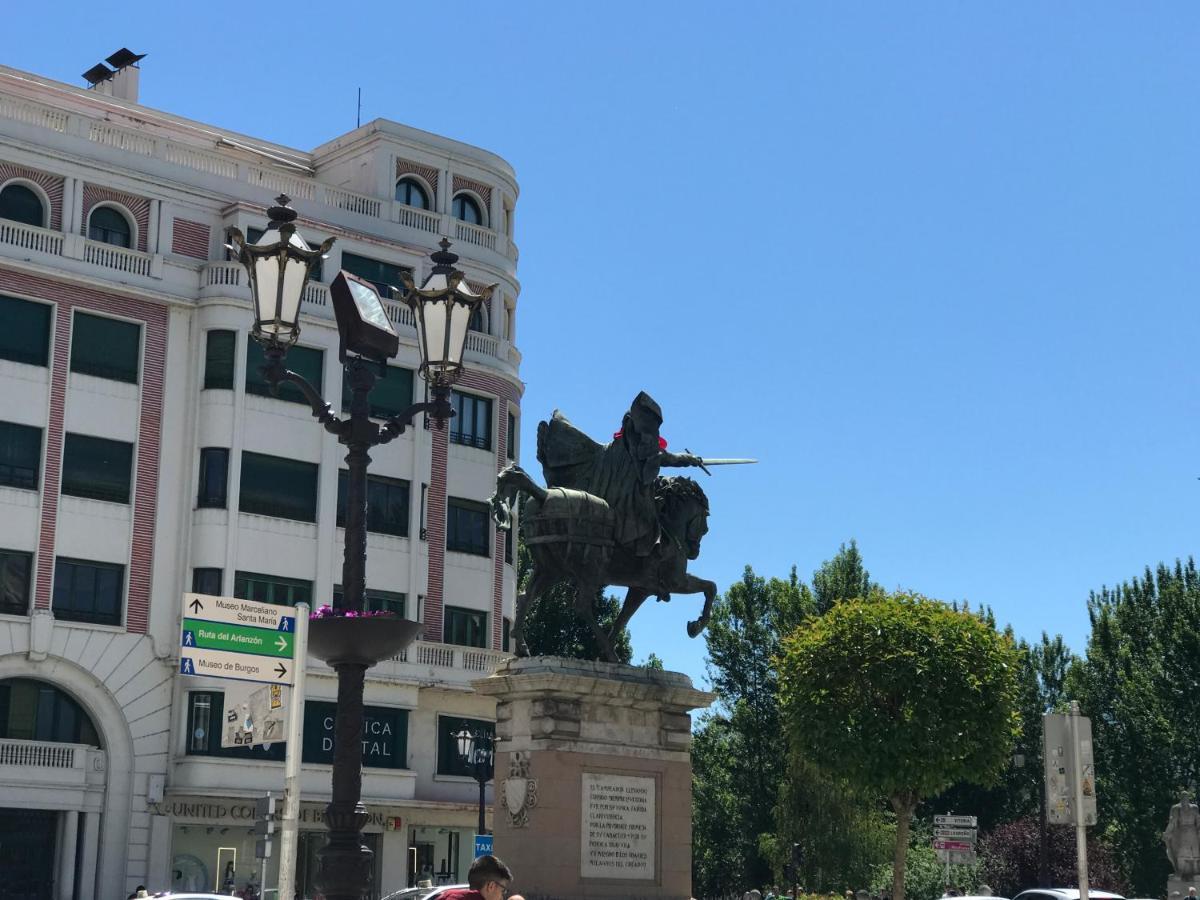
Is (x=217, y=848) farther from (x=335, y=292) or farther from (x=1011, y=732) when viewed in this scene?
(x=335, y=292)

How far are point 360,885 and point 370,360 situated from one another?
16.1ft

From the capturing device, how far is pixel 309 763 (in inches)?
1832

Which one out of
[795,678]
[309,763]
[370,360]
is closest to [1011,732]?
[795,678]

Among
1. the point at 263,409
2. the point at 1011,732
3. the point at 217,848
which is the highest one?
the point at 263,409

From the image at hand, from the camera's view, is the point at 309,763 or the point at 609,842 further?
the point at 309,763

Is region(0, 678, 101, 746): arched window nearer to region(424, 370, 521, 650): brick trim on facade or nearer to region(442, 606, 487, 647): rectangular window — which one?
region(424, 370, 521, 650): brick trim on facade

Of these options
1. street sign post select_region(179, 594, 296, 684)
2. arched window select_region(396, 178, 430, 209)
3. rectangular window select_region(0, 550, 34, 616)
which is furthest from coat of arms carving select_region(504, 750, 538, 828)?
arched window select_region(396, 178, 430, 209)

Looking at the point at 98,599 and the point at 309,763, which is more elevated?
the point at 98,599

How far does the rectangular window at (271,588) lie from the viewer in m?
46.1

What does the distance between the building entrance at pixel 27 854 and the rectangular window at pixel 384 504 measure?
37.5ft

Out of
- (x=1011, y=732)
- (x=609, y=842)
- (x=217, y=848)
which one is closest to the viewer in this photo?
(x=609, y=842)

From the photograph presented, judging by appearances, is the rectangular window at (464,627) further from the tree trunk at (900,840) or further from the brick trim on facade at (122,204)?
the brick trim on facade at (122,204)

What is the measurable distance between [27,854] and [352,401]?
1285 inches

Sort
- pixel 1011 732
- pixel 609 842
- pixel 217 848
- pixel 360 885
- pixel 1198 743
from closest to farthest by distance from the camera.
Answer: pixel 360 885 → pixel 609 842 → pixel 1011 732 → pixel 217 848 → pixel 1198 743
